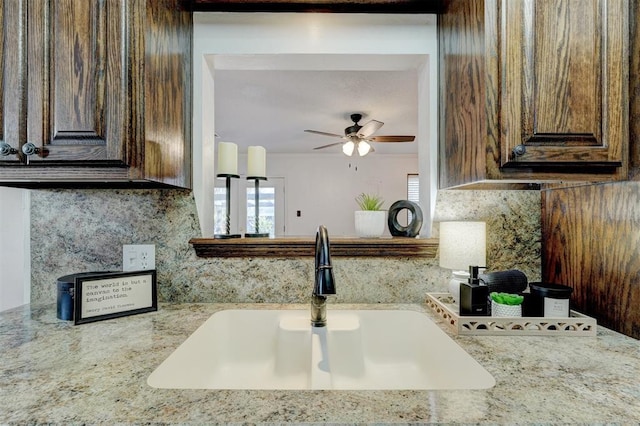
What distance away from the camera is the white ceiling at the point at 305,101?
3.17 m

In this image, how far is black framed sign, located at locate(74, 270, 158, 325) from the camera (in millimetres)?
1076

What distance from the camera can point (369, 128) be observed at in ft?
12.5

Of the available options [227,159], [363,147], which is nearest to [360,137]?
[363,147]

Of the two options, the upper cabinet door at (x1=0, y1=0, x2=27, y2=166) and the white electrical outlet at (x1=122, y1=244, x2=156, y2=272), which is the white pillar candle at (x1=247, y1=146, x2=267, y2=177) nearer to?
the white electrical outlet at (x1=122, y1=244, x2=156, y2=272)

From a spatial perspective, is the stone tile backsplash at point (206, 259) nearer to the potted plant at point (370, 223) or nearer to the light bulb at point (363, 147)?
the potted plant at point (370, 223)

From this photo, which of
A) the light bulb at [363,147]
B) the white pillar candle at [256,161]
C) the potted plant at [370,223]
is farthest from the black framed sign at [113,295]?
the light bulb at [363,147]

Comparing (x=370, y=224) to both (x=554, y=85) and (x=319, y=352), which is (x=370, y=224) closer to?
(x=319, y=352)

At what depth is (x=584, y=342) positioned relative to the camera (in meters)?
0.95

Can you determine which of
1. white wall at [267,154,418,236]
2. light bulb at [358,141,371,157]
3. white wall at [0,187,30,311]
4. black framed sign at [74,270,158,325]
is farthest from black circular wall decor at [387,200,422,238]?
white wall at [267,154,418,236]

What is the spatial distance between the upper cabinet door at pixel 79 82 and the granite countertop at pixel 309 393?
510 mm

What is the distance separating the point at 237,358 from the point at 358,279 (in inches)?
20.3

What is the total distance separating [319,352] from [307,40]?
1.12 m

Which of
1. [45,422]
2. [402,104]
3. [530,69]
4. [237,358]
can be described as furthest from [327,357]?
[402,104]

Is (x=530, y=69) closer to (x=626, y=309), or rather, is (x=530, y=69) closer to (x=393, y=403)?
(x=626, y=309)
